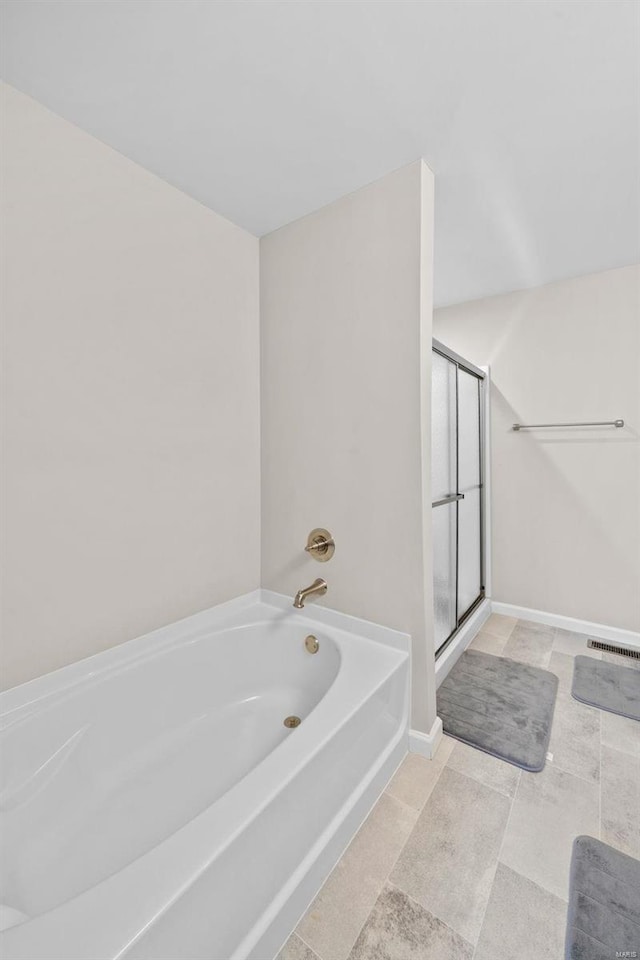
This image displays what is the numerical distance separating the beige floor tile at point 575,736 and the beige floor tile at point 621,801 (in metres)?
0.04

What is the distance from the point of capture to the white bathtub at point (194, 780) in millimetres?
679

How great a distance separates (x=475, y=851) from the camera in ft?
3.69

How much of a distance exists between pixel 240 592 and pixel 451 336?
7.61 feet

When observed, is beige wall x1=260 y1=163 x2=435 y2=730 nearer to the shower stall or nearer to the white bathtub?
the white bathtub

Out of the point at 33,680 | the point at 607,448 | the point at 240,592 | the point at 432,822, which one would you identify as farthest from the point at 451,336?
the point at 33,680

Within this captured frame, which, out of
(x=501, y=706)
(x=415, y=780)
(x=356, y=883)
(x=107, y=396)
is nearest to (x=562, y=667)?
(x=501, y=706)

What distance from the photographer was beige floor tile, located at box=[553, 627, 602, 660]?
2.18 m

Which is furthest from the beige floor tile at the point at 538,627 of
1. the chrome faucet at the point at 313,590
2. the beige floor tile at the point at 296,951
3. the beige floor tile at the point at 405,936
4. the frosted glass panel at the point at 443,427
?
the beige floor tile at the point at 296,951

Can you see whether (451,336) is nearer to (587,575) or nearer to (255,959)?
(587,575)

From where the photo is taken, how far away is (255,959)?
83 cm

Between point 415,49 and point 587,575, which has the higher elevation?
point 415,49

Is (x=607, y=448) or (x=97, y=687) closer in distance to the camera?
(x=97, y=687)

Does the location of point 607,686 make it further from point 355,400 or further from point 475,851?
point 355,400

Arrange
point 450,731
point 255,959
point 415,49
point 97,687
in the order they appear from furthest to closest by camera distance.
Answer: point 450,731 < point 97,687 < point 415,49 < point 255,959
